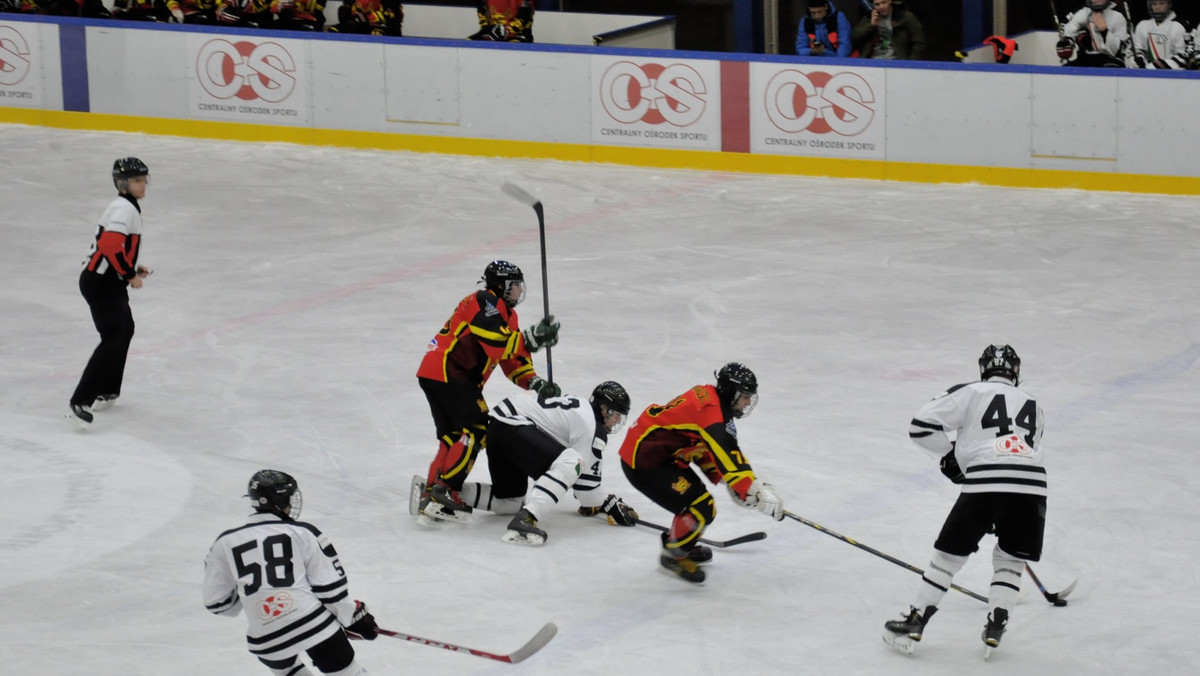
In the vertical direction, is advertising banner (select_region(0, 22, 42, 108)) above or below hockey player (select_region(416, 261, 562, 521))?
above

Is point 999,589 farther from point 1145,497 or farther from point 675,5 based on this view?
point 675,5

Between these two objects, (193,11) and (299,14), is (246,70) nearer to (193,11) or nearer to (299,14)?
(299,14)

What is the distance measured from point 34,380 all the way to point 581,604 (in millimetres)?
4403

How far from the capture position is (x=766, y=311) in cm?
1024

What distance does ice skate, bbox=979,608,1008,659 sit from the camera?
559cm

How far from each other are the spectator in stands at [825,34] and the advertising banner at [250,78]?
183 inches

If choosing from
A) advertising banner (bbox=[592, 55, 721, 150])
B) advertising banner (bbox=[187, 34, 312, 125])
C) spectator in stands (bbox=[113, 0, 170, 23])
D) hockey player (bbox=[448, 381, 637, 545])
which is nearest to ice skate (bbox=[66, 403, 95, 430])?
hockey player (bbox=[448, 381, 637, 545])

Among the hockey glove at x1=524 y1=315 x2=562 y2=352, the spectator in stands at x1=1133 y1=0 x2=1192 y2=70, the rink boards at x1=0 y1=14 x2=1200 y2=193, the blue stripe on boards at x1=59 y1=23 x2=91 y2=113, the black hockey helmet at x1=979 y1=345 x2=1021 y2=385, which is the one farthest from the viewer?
the blue stripe on boards at x1=59 y1=23 x2=91 y2=113

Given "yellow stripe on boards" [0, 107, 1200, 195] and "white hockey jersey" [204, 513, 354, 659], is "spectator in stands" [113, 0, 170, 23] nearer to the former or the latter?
"yellow stripe on boards" [0, 107, 1200, 195]

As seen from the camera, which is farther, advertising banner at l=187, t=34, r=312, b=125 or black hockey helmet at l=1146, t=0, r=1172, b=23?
advertising banner at l=187, t=34, r=312, b=125

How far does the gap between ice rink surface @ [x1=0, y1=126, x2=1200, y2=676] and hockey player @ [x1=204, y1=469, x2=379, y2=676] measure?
951 millimetres

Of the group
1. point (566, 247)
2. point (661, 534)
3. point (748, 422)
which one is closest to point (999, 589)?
point (661, 534)

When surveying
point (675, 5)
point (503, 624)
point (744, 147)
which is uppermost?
point (675, 5)

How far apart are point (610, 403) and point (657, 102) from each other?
7708 mm
